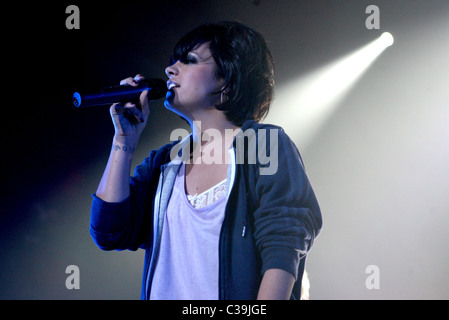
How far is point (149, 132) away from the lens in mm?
2266

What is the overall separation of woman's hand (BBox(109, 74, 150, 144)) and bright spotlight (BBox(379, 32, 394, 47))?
2123 mm

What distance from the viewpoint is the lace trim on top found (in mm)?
1021

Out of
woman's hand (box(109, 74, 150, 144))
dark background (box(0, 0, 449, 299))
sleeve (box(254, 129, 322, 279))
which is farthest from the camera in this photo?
dark background (box(0, 0, 449, 299))

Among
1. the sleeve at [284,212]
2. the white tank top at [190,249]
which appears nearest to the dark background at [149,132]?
the white tank top at [190,249]

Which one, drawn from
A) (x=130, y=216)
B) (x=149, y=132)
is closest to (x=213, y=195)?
(x=130, y=216)

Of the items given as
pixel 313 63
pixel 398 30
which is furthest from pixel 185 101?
pixel 398 30

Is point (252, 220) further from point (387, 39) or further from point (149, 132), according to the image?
point (387, 39)

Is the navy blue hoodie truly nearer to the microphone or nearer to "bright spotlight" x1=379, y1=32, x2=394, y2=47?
the microphone

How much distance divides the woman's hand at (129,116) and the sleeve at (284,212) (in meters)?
0.41

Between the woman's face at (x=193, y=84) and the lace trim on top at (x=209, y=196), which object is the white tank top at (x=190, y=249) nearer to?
the lace trim on top at (x=209, y=196)

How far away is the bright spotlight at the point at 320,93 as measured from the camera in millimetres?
2643

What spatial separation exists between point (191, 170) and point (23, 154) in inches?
44.7

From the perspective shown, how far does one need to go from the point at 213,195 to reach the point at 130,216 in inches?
10.9

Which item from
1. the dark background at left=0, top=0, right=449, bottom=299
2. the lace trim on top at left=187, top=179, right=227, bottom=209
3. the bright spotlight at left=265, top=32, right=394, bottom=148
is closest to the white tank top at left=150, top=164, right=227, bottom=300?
the lace trim on top at left=187, top=179, right=227, bottom=209
